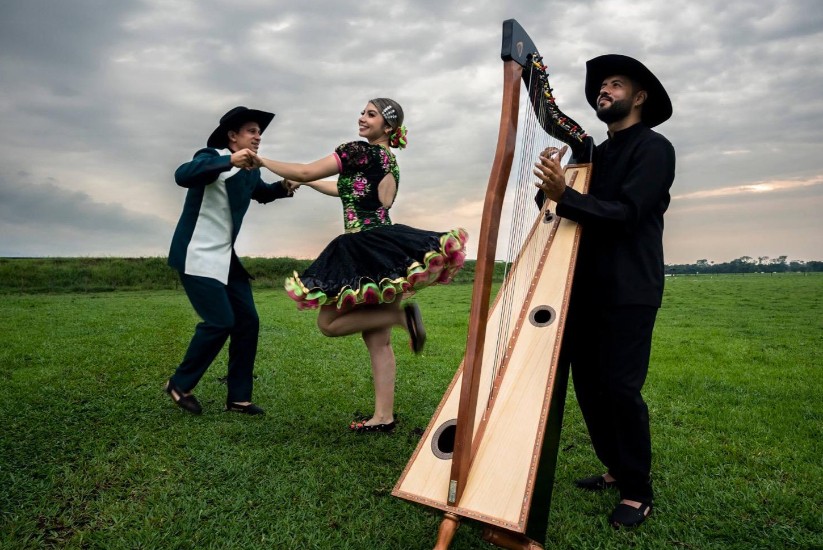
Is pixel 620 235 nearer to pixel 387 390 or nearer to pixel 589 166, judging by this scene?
pixel 589 166

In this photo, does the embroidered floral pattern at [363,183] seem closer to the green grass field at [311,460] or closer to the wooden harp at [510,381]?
the wooden harp at [510,381]

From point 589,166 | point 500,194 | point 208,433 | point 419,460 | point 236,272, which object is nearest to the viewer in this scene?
point 500,194

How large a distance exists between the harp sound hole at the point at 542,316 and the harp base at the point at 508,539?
103 cm

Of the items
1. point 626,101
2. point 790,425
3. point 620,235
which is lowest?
point 790,425

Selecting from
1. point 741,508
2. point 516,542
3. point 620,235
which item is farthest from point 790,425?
point 516,542

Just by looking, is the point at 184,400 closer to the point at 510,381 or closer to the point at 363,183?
the point at 363,183

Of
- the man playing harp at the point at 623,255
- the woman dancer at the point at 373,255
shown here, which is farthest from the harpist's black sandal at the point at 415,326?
the man playing harp at the point at 623,255

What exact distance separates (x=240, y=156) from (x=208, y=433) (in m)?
1.84

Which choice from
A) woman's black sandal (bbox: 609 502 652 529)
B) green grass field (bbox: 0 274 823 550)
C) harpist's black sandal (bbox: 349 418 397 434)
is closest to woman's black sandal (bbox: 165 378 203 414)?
green grass field (bbox: 0 274 823 550)

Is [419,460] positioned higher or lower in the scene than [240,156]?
lower

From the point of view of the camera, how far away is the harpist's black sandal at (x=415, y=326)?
3.97 m

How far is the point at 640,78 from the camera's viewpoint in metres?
3.00

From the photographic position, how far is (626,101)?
3006 mm

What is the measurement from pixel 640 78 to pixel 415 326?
2.01 meters
